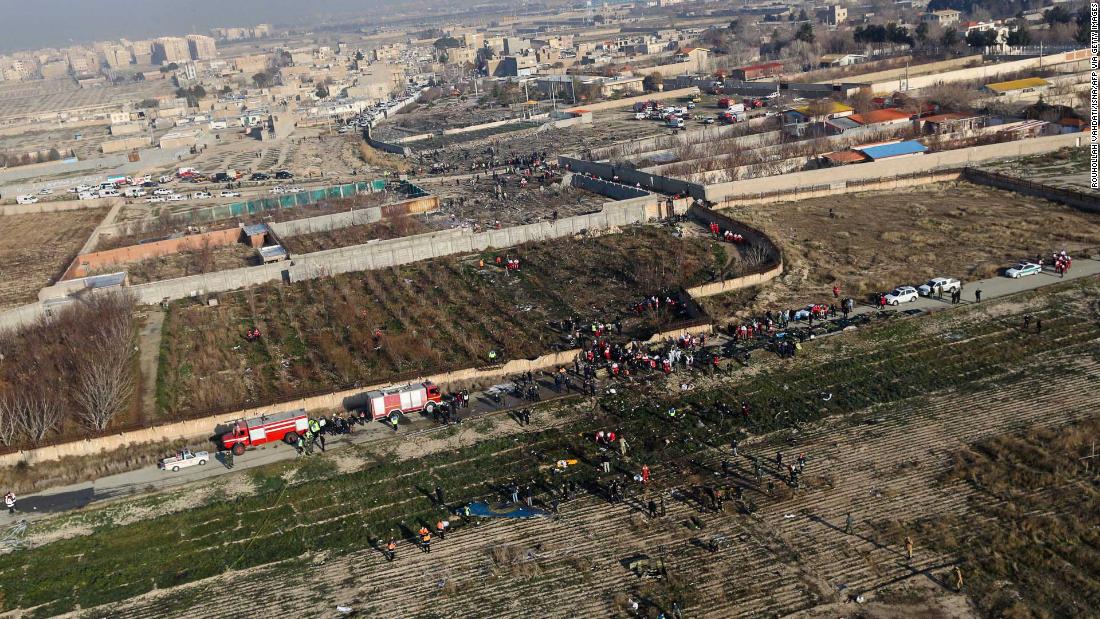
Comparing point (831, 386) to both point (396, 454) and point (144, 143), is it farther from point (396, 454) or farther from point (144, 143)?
point (144, 143)

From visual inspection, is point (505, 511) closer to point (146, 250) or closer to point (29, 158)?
point (146, 250)

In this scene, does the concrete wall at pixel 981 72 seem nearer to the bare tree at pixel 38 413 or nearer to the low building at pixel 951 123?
the low building at pixel 951 123

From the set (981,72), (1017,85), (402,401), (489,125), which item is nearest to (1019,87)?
(1017,85)

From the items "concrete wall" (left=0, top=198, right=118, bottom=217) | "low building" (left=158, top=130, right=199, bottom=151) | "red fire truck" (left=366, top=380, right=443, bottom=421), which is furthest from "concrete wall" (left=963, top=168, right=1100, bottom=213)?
"low building" (left=158, top=130, right=199, bottom=151)

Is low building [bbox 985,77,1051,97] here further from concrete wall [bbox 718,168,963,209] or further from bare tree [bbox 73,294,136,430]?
bare tree [bbox 73,294,136,430]

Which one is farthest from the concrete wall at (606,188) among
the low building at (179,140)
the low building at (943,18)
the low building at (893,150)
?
the low building at (943,18)

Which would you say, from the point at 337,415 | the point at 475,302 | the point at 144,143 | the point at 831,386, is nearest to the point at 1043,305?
the point at 831,386
